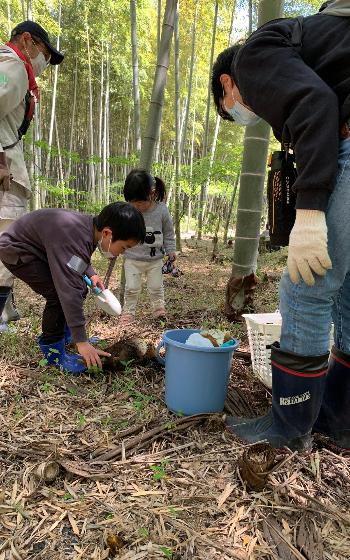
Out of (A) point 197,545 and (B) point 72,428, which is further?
(B) point 72,428

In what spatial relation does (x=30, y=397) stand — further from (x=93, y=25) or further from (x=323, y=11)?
(x=93, y=25)

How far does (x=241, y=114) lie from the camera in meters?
1.58

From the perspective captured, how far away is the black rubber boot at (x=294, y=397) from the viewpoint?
4.31 feet

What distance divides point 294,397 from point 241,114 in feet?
3.47

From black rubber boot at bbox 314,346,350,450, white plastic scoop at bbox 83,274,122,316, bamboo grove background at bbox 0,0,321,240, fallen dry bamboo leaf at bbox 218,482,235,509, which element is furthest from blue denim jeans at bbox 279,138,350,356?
bamboo grove background at bbox 0,0,321,240

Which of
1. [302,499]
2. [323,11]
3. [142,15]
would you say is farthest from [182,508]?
[142,15]

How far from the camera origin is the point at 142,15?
993 centimetres

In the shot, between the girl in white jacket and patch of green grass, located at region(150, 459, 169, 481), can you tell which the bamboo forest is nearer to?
patch of green grass, located at region(150, 459, 169, 481)

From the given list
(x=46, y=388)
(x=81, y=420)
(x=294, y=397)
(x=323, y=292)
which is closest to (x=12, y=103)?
(x=46, y=388)

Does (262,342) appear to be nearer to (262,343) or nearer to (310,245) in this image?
(262,343)

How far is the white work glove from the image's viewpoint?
1140 millimetres

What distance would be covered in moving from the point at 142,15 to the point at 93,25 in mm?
1448

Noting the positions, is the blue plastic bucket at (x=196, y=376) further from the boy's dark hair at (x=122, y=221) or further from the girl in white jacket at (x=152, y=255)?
the girl in white jacket at (x=152, y=255)

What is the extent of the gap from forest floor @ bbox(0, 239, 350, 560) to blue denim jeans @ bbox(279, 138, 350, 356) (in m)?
0.39
